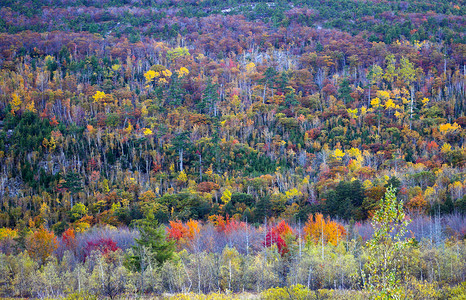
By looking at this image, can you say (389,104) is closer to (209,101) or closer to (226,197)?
(209,101)

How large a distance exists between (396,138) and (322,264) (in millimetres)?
59607

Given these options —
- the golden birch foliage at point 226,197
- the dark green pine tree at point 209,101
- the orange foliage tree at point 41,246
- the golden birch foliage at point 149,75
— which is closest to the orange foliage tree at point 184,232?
the golden birch foliage at point 226,197

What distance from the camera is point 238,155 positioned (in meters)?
94.1

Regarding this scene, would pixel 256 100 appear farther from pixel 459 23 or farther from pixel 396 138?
pixel 459 23

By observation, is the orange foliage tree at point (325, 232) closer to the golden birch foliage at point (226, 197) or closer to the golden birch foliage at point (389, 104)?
the golden birch foliage at point (226, 197)

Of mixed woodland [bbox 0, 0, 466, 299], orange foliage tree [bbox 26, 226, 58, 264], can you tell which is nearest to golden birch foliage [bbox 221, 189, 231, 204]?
mixed woodland [bbox 0, 0, 466, 299]

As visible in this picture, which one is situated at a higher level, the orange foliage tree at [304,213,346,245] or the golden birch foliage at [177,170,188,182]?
the orange foliage tree at [304,213,346,245]

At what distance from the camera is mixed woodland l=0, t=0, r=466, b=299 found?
1703 inches

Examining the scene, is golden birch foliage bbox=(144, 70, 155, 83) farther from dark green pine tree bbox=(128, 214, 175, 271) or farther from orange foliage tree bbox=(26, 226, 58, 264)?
dark green pine tree bbox=(128, 214, 175, 271)

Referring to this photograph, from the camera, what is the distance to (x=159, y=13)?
18888cm

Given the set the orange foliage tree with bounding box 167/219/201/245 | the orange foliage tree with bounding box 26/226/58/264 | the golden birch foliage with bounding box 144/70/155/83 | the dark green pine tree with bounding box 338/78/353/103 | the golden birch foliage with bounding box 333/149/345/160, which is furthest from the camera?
the golden birch foliage with bounding box 144/70/155/83

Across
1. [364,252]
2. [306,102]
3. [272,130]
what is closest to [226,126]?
[272,130]

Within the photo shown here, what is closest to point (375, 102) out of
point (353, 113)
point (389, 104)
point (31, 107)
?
point (389, 104)

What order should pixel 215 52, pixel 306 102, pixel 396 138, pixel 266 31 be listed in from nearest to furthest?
pixel 396 138 → pixel 306 102 → pixel 215 52 → pixel 266 31
